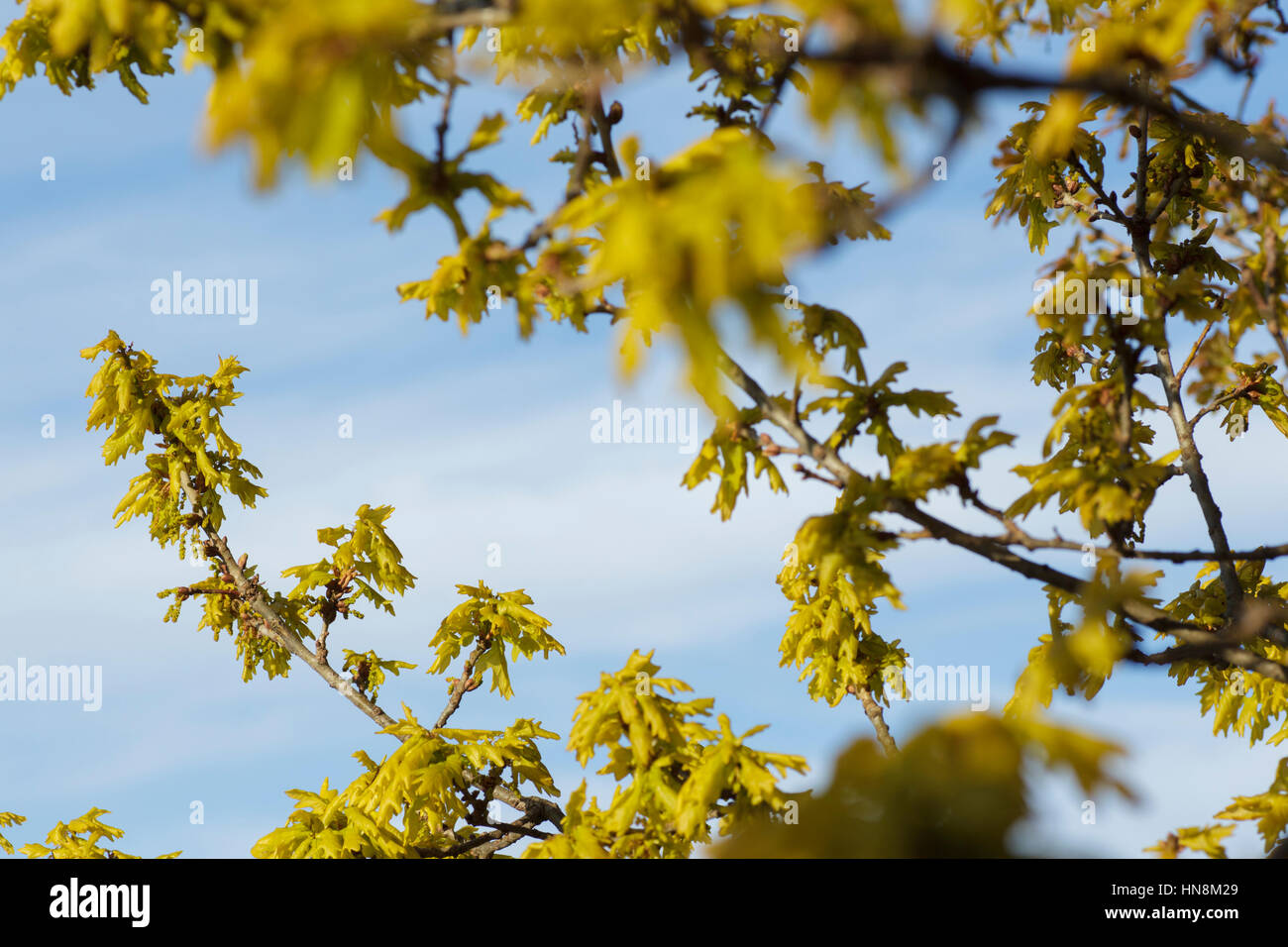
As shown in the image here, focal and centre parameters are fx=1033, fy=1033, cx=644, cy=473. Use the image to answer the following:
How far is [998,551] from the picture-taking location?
5.23 metres

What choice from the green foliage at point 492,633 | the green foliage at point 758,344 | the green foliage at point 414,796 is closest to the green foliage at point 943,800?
the green foliage at point 758,344

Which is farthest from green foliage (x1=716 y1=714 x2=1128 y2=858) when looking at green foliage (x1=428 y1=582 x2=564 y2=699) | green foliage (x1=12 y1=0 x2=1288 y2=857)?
green foliage (x1=428 y1=582 x2=564 y2=699)

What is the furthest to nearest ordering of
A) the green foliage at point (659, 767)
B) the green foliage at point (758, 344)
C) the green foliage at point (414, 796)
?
the green foliage at point (414, 796) < the green foliage at point (659, 767) < the green foliage at point (758, 344)

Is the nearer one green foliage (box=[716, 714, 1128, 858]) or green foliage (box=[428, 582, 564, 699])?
green foliage (box=[716, 714, 1128, 858])

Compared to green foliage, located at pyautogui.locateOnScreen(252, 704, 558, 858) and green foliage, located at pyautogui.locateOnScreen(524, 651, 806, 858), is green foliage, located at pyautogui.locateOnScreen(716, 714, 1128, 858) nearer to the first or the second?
green foliage, located at pyautogui.locateOnScreen(524, 651, 806, 858)

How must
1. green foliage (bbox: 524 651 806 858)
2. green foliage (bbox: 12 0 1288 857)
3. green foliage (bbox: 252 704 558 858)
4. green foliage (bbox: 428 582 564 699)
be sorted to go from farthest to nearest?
green foliage (bbox: 428 582 564 699)
green foliage (bbox: 252 704 558 858)
green foliage (bbox: 524 651 806 858)
green foliage (bbox: 12 0 1288 857)

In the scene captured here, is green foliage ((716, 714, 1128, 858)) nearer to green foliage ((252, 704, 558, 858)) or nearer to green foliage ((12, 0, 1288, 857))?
green foliage ((12, 0, 1288, 857))

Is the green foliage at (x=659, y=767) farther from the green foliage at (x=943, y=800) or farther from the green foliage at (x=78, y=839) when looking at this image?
the green foliage at (x=78, y=839)

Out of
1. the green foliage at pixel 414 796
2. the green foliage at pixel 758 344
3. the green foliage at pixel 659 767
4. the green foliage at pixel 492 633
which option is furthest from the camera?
the green foliage at pixel 492 633

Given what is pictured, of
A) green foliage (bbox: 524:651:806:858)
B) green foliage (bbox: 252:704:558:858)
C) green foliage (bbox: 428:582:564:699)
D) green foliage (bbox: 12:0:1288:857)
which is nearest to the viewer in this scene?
green foliage (bbox: 12:0:1288:857)

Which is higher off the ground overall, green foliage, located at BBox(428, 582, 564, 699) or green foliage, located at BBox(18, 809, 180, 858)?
green foliage, located at BBox(428, 582, 564, 699)

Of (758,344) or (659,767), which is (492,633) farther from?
(758,344)

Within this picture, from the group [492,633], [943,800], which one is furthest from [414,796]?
[943,800]
